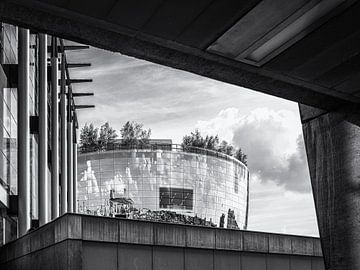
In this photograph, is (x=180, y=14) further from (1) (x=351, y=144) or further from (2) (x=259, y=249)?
(2) (x=259, y=249)

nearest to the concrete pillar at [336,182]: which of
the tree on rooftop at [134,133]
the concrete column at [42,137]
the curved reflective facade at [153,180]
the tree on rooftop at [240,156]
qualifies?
the concrete column at [42,137]

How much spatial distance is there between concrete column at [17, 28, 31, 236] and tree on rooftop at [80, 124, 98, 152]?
73448mm

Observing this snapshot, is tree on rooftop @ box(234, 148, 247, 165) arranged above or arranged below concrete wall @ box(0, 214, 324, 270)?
above

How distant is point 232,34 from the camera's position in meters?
7.26

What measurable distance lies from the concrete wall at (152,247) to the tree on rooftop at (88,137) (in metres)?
85.1

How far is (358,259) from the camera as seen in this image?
28.1 feet

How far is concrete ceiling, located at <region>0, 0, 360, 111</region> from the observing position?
6.55 meters

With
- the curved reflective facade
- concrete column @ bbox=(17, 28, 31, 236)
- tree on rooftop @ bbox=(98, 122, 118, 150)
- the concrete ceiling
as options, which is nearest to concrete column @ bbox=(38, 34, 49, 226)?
concrete column @ bbox=(17, 28, 31, 236)

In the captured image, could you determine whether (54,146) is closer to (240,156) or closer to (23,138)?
(23,138)

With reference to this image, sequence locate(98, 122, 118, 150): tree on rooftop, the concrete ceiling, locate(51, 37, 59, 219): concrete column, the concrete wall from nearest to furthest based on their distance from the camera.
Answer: the concrete ceiling < the concrete wall < locate(51, 37, 59, 219): concrete column < locate(98, 122, 118, 150): tree on rooftop

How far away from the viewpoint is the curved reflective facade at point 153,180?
102250mm

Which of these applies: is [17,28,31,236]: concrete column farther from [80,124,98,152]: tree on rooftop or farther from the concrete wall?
[80,124,98,152]: tree on rooftop

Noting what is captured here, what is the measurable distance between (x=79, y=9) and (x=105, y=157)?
9759 cm

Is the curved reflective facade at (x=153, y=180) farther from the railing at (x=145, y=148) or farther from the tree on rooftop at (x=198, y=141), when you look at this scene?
the tree on rooftop at (x=198, y=141)
